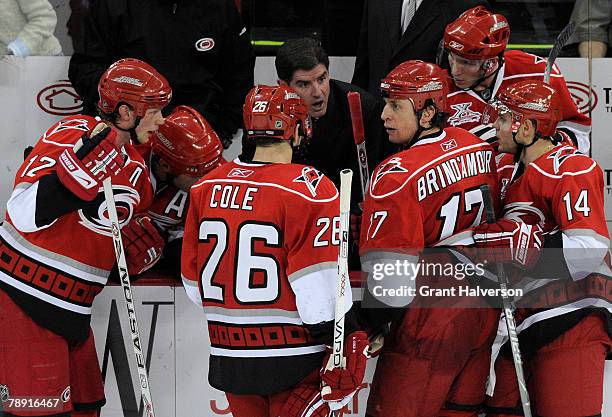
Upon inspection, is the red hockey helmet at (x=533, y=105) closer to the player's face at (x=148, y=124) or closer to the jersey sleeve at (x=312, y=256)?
the jersey sleeve at (x=312, y=256)

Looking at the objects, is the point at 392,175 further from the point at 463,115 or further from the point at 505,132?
the point at 463,115

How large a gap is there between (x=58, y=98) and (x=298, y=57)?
85cm

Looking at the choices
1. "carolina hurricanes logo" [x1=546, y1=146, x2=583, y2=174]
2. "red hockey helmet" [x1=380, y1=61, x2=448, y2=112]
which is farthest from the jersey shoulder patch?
"carolina hurricanes logo" [x1=546, y1=146, x2=583, y2=174]

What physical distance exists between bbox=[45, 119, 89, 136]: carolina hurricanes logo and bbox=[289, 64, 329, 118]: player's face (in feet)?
2.31

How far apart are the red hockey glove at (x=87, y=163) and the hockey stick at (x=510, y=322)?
0.90 metres

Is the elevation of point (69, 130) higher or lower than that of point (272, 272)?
higher

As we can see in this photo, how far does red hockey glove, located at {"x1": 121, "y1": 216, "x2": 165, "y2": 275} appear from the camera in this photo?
9.50 feet

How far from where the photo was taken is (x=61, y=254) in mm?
2768

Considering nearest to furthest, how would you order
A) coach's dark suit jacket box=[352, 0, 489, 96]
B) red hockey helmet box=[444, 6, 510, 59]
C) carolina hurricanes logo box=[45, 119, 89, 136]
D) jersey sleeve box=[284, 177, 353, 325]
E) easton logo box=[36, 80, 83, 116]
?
jersey sleeve box=[284, 177, 353, 325] < carolina hurricanes logo box=[45, 119, 89, 136] < red hockey helmet box=[444, 6, 510, 59] < coach's dark suit jacket box=[352, 0, 489, 96] < easton logo box=[36, 80, 83, 116]

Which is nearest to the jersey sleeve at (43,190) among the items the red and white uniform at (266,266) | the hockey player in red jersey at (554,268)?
the red and white uniform at (266,266)

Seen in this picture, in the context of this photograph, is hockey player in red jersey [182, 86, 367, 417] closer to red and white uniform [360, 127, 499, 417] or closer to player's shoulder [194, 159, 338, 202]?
player's shoulder [194, 159, 338, 202]

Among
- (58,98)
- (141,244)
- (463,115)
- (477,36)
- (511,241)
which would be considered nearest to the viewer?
(511,241)

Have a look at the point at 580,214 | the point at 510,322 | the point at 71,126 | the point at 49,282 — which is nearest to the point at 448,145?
the point at 580,214

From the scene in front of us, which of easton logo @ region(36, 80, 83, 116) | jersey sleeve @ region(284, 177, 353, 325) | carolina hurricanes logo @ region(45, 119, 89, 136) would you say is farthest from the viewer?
easton logo @ region(36, 80, 83, 116)
